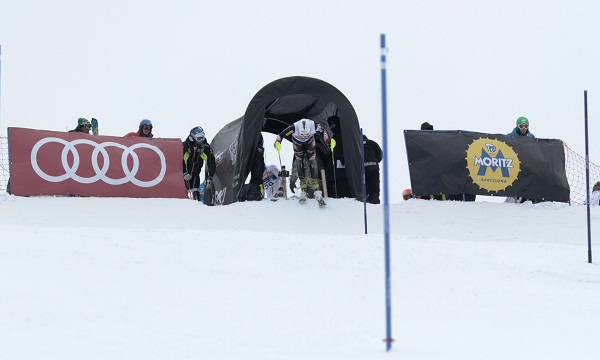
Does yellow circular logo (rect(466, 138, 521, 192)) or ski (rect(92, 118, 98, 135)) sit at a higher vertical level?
ski (rect(92, 118, 98, 135))

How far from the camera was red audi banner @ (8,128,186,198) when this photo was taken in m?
13.8

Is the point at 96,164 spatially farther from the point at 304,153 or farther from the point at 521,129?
the point at 521,129

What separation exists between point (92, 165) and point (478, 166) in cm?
692

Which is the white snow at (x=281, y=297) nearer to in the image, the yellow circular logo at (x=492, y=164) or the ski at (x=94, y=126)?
the yellow circular logo at (x=492, y=164)

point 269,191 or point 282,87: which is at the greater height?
point 282,87

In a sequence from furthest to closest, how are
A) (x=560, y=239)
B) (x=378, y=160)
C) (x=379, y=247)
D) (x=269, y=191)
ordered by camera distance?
(x=269, y=191) < (x=378, y=160) < (x=560, y=239) < (x=379, y=247)

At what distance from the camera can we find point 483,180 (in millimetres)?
15648

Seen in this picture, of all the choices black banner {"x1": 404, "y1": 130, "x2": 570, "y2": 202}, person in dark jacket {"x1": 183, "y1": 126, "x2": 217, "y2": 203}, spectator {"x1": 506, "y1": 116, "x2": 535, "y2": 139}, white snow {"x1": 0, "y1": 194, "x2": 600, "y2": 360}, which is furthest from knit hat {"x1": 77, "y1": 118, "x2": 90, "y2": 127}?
spectator {"x1": 506, "y1": 116, "x2": 535, "y2": 139}

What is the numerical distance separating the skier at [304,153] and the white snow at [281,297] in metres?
4.26

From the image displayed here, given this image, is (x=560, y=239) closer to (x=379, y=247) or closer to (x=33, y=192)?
(x=379, y=247)

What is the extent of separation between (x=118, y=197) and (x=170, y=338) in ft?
29.6

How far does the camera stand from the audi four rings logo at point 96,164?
45.5 feet

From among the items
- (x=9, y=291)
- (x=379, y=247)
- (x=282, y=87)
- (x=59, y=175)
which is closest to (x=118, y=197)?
(x=59, y=175)

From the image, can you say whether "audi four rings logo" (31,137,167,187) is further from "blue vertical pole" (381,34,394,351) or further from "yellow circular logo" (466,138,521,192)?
"blue vertical pole" (381,34,394,351)
